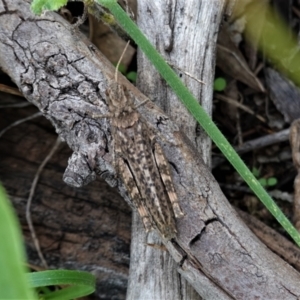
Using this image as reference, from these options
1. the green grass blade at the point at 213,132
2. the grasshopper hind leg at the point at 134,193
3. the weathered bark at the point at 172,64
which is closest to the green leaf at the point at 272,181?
the weathered bark at the point at 172,64

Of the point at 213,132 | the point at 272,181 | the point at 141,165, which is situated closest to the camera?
the point at 213,132

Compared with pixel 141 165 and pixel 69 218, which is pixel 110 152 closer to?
pixel 141 165

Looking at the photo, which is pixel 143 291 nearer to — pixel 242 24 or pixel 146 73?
pixel 146 73

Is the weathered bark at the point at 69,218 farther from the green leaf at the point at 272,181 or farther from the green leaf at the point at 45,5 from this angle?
the green leaf at the point at 45,5

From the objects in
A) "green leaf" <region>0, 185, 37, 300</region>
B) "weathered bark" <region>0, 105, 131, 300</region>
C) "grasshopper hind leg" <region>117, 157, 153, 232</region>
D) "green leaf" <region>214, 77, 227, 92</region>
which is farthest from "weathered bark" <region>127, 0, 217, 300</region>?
"green leaf" <region>0, 185, 37, 300</region>

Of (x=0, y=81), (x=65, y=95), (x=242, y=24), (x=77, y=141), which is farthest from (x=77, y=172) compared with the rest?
(x=242, y=24)

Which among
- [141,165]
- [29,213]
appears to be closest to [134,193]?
[141,165]

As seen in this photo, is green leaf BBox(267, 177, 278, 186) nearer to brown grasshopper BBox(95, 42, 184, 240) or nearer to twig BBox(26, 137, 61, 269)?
brown grasshopper BBox(95, 42, 184, 240)
